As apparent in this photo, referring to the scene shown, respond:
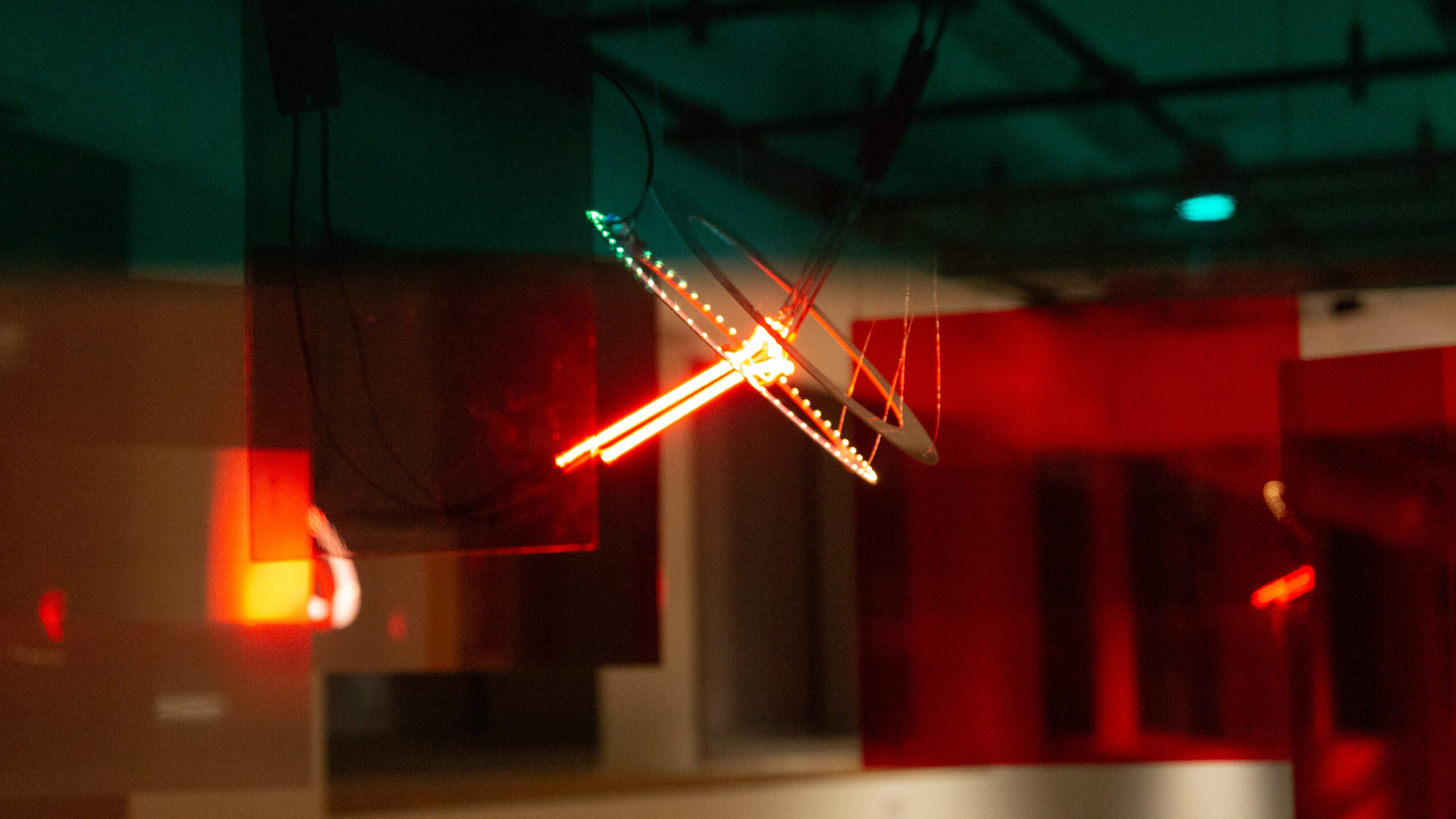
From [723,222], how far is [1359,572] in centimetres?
252

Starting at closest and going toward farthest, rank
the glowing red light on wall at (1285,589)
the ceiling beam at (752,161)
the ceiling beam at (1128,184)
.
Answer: the glowing red light on wall at (1285,589) < the ceiling beam at (1128,184) < the ceiling beam at (752,161)

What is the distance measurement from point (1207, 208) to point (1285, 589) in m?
1.41

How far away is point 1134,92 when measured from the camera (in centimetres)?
483

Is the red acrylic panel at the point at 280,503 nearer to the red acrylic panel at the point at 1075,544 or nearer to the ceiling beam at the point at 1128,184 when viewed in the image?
the red acrylic panel at the point at 1075,544

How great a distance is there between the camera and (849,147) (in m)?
5.42

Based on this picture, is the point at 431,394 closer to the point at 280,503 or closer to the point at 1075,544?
the point at 280,503

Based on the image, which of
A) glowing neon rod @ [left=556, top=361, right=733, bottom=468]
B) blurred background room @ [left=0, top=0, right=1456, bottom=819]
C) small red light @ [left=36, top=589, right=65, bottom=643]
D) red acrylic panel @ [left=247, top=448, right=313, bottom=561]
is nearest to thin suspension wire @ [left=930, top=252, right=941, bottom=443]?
blurred background room @ [left=0, top=0, right=1456, bottom=819]

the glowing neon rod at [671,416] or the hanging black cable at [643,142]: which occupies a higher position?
the hanging black cable at [643,142]

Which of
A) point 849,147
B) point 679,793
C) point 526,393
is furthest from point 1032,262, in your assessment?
point 679,793

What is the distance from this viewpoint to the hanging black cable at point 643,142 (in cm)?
281

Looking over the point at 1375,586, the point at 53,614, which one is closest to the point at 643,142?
the point at 53,614

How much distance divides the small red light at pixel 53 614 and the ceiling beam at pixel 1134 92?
2722 mm

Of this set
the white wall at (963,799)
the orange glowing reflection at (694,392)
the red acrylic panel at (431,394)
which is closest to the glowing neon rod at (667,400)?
the orange glowing reflection at (694,392)

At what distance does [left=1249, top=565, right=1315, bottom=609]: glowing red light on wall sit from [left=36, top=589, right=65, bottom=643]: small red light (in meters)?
3.72
